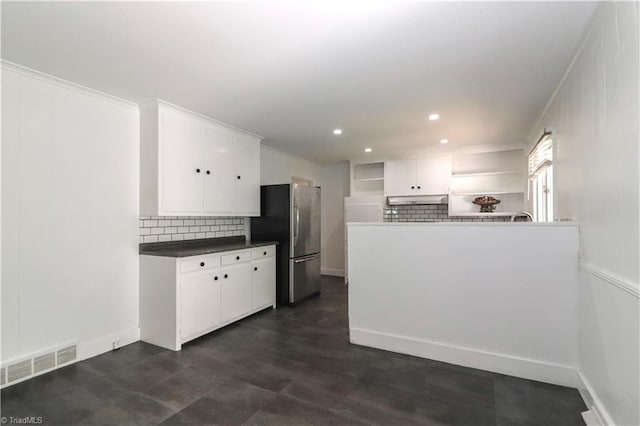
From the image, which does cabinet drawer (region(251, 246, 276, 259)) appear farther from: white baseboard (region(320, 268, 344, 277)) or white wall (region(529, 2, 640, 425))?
white wall (region(529, 2, 640, 425))

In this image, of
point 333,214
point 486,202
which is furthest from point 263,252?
point 486,202

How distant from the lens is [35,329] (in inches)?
93.4

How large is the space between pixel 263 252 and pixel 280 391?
2.03 metres

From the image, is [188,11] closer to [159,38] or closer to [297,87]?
[159,38]

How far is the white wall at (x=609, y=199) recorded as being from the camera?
1.38 meters

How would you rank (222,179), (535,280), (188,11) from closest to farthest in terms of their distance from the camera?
(188,11) → (535,280) → (222,179)

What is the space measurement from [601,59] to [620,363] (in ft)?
5.39

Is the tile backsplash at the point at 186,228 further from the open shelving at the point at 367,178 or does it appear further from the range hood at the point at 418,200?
the range hood at the point at 418,200

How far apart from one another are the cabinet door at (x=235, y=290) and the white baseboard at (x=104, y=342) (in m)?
0.86

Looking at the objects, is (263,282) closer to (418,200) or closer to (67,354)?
(67,354)

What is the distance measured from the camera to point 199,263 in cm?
304

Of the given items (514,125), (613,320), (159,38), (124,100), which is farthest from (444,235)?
(124,100)

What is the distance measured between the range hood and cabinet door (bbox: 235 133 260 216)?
261cm

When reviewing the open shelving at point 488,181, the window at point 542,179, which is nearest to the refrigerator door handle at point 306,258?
the open shelving at point 488,181
